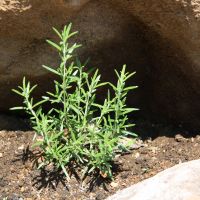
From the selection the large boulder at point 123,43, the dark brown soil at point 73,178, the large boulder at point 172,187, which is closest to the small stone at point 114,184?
the dark brown soil at point 73,178

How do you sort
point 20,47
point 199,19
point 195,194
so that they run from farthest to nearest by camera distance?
point 20,47 → point 199,19 → point 195,194

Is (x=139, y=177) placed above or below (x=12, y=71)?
below

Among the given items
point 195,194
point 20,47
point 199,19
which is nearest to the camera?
point 195,194

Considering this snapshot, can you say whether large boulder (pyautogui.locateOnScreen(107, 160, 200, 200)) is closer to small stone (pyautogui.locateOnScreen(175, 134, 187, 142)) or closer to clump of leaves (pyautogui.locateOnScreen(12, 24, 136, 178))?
clump of leaves (pyautogui.locateOnScreen(12, 24, 136, 178))

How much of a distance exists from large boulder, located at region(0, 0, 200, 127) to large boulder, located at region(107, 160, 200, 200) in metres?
0.75

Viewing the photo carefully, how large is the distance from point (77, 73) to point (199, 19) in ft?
2.29

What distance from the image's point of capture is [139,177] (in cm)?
273

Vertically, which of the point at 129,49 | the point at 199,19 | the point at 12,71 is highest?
the point at 199,19

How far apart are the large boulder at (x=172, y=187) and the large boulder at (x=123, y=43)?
0.75 m

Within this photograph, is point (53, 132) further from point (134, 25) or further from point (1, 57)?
point (134, 25)

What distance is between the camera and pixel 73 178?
2.74 metres

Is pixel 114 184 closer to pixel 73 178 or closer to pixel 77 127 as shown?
pixel 73 178

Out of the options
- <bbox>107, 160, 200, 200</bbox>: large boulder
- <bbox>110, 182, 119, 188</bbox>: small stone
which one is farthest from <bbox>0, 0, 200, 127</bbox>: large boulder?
<bbox>107, 160, 200, 200</bbox>: large boulder

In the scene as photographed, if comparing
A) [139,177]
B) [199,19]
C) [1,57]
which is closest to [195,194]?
[139,177]
